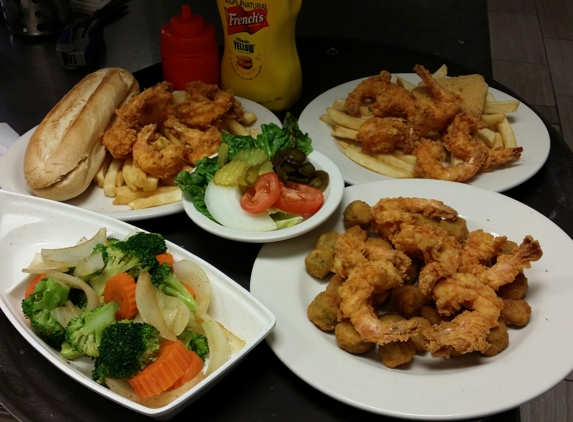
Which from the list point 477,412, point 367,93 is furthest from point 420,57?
point 477,412

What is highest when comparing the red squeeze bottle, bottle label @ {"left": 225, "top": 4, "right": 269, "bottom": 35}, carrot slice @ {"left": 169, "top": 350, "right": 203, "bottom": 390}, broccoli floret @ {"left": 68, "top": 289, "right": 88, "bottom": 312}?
bottle label @ {"left": 225, "top": 4, "right": 269, "bottom": 35}

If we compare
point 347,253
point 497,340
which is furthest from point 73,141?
point 497,340

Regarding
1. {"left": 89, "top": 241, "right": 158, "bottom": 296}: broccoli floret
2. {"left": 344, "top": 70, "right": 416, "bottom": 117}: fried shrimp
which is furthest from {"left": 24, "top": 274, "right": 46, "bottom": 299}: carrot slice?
{"left": 344, "top": 70, "right": 416, "bottom": 117}: fried shrimp

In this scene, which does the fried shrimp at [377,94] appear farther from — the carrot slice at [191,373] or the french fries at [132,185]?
the carrot slice at [191,373]

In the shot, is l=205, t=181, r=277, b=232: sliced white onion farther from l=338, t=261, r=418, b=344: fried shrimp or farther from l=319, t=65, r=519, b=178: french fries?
l=319, t=65, r=519, b=178: french fries

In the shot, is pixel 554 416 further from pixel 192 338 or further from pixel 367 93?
pixel 192 338

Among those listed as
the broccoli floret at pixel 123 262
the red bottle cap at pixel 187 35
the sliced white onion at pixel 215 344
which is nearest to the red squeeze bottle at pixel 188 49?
the red bottle cap at pixel 187 35
